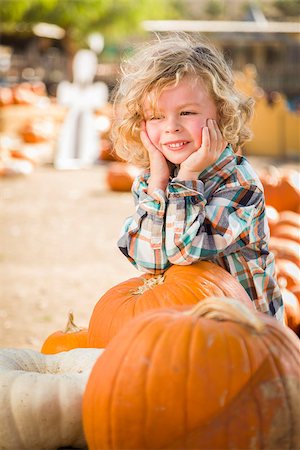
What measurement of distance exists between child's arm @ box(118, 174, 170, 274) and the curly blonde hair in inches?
14.4

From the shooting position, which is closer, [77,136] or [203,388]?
[203,388]

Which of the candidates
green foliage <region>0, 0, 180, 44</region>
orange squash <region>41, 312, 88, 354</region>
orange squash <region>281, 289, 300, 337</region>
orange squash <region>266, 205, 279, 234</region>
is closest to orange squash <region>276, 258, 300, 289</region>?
orange squash <region>281, 289, 300, 337</region>

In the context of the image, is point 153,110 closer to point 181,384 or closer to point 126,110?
point 126,110

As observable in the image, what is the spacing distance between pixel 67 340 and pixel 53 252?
4.59 metres

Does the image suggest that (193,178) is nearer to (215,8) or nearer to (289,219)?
(289,219)

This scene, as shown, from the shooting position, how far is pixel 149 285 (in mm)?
2828

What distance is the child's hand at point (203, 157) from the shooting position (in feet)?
9.46

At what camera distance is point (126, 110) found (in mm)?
3178

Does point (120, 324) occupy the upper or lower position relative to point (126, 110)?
lower

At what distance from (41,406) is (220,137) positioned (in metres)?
1.21

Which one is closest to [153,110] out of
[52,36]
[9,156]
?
[9,156]

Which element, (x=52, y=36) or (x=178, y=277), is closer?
(x=178, y=277)

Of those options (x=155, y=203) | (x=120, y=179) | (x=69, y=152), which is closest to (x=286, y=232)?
(x=155, y=203)

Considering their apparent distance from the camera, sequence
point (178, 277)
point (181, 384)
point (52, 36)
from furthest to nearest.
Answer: point (52, 36)
point (178, 277)
point (181, 384)
